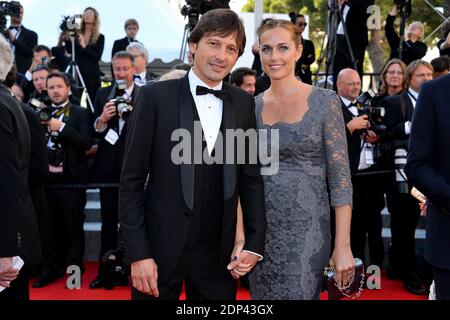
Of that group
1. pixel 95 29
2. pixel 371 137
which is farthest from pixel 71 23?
pixel 371 137

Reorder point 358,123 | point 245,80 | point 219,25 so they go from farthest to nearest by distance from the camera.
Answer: point 245,80 → point 358,123 → point 219,25

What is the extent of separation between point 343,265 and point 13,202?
155 centimetres

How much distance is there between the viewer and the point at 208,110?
3109 mm

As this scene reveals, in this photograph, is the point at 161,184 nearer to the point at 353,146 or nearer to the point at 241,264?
the point at 241,264

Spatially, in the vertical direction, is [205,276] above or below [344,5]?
below

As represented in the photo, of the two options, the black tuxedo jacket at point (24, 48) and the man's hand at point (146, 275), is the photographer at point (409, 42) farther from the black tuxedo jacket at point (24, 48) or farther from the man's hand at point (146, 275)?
the man's hand at point (146, 275)

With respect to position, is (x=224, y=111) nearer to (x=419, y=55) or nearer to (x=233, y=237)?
(x=233, y=237)

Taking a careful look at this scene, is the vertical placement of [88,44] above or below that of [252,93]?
above

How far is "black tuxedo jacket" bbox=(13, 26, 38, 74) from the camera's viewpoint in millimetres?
9523

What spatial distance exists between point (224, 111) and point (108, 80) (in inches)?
281

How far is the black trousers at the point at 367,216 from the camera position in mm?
6645
